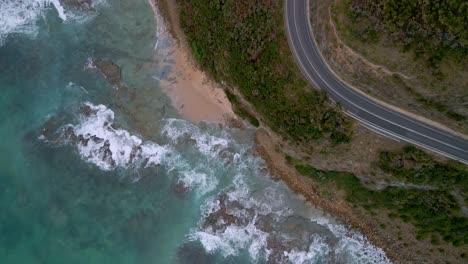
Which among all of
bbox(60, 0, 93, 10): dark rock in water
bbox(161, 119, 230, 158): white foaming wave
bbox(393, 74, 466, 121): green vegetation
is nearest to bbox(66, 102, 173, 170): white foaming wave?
bbox(161, 119, 230, 158): white foaming wave

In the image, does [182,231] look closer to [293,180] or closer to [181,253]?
[181,253]

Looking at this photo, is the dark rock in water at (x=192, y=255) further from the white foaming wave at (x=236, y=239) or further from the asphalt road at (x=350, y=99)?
the asphalt road at (x=350, y=99)

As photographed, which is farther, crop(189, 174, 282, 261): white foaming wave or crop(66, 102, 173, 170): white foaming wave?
crop(66, 102, 173, 170): white foaming wave

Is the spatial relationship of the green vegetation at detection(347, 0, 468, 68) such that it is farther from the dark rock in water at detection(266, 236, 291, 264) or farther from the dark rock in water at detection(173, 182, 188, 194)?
the dark rock in water at detection(173, 182, 188, 194)

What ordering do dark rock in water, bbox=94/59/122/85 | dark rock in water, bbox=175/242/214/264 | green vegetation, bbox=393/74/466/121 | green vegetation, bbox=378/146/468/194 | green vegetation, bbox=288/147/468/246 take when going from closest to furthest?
1. green vegetation, bbox=393/74/466/121
2. green vegetation, bbox=378/146/468/194
3. green vegetation, bbox=288/147/468/246
4. dark rock in water, bbox=175/242/214/264
5. dark rock in water, bbox=94/59/122/85

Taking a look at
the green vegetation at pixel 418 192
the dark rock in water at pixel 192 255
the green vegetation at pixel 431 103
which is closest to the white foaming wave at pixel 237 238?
the dark rock in water at pixel 192 255

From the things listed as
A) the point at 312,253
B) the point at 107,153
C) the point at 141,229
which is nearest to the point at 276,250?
the point at 312,253

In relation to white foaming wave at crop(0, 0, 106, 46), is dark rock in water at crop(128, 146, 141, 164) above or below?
below
